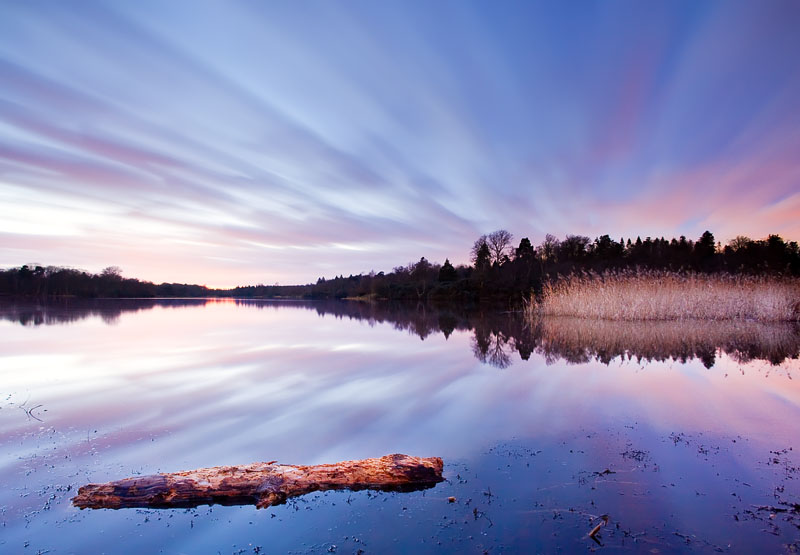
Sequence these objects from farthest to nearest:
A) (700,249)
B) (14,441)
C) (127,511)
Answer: (700,249) → (14,441) → (127,511)

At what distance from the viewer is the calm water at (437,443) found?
2.60 metres

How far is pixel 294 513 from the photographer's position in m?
2.87

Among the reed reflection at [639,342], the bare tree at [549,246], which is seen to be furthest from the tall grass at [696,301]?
the bare tree at [549,246]

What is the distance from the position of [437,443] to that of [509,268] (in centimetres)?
4994

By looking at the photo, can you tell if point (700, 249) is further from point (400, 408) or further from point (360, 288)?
point (400, 408)

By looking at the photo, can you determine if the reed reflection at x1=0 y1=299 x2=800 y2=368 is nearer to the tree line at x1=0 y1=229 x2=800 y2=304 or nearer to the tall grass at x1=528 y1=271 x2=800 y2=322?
the tall grass at x1=528 y1=271 x2=800 y2=322

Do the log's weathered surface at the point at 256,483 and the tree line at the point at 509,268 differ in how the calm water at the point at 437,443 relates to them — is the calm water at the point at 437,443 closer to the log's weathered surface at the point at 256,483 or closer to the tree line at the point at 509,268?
the log's weathered surface at the point at 256,483

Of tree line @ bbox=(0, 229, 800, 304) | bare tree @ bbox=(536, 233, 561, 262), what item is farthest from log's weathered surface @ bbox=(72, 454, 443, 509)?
bare tree @ bbox=(536, 233, 561, 262)

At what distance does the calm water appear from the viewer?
2600 mm

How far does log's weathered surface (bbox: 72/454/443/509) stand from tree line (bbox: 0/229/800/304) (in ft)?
107

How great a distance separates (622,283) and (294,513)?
1915cm

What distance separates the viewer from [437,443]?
4.22m

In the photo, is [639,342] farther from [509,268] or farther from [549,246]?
[549,246]

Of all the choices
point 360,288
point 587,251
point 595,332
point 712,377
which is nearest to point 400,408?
point 712,377
